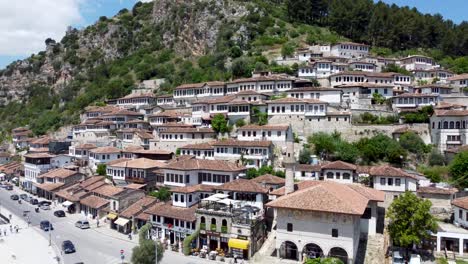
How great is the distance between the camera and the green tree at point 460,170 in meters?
35.8

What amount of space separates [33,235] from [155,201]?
1162 centimetres

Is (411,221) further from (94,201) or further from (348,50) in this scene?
(348,50)

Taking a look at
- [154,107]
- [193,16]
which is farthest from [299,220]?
[193,16]

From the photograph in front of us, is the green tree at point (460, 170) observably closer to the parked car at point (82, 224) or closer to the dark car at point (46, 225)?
the parked car at point (82, 224)

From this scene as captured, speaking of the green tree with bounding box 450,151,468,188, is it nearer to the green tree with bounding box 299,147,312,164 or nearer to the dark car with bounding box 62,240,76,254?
the green tree with bounding box 299,147,312,164

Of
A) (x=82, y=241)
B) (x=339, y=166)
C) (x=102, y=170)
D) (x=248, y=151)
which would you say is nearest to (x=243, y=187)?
(x=248, y=151)

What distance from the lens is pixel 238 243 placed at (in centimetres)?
3027

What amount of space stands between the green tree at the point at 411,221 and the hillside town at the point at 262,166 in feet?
5.75

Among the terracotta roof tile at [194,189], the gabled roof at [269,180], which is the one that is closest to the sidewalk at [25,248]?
the terracotta roof tile at [194,189]

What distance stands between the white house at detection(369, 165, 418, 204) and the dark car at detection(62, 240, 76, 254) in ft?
85.7

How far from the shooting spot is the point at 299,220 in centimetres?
2845

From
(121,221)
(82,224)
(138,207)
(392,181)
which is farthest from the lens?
(82,224)

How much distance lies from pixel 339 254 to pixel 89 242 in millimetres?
21222

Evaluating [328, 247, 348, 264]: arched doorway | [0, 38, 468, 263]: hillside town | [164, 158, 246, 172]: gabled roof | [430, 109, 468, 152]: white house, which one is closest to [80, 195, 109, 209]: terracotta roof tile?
[0, 38, 468, 263]: hillside town
